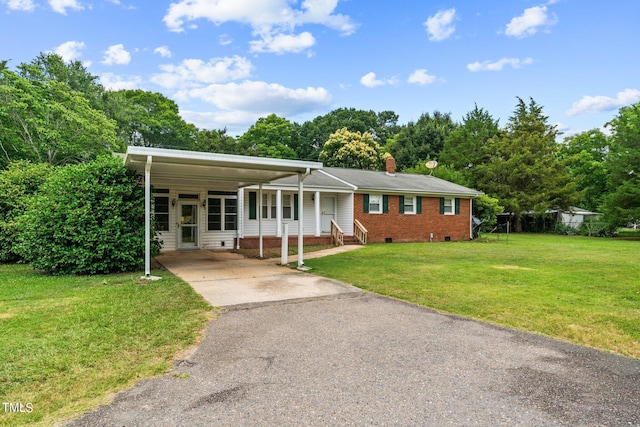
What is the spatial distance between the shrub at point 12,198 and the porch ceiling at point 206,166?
11.1ft

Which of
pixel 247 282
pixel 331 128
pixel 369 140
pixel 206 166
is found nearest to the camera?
pixel 247 282

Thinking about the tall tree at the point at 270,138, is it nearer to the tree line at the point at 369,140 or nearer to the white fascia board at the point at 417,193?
the tree line at the point at 369,140

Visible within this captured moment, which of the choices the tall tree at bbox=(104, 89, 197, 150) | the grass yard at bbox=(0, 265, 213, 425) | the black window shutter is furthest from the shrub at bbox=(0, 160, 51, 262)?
the tall tree at bbox=(104, 89, 197, 150)

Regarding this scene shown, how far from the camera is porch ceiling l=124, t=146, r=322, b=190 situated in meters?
7.86

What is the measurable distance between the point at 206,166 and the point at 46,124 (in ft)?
40.2

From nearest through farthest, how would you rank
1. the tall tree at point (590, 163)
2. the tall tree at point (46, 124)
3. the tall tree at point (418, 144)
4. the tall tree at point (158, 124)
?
the tall tree at point (46, 124), the tall tree at point (590, 163), the tall tree at point (158, 124), the tall tree at point (418, 144)

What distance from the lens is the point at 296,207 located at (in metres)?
17.2

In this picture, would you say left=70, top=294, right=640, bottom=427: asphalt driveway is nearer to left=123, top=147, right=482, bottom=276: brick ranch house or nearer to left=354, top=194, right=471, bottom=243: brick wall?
left=123, top=147, right=482, bottom=276: brick ranch house

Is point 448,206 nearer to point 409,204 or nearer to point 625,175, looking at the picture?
point 409,204

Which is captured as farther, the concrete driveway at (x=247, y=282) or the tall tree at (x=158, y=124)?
the tall tree at (x=158, y=124)

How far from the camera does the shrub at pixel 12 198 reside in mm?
10703

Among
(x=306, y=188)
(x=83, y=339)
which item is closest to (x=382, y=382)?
(x=83, y=339)

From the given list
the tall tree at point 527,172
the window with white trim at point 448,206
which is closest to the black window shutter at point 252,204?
the window with white trim at point 448,206

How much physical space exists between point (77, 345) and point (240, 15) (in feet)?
42.5
